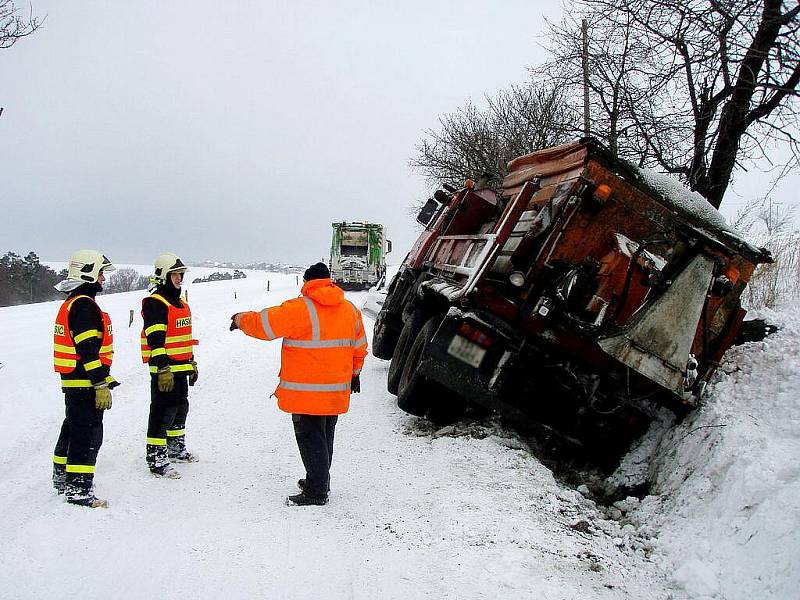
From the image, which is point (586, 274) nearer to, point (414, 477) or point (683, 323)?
point (683, 323)

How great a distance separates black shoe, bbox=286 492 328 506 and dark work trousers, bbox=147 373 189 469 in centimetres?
108

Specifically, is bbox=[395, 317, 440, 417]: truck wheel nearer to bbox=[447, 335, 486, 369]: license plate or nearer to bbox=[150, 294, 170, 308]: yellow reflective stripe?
bbox=[447, 335, 486, 369]: license plate

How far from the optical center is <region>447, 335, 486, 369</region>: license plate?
4570 millimetres

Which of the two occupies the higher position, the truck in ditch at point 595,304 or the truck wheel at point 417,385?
the truck in ditch at point 595,304

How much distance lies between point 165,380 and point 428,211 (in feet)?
17.5

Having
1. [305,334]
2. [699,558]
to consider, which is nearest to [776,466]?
→ [699,558]

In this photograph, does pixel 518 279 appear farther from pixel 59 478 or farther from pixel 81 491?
pixel 59 478

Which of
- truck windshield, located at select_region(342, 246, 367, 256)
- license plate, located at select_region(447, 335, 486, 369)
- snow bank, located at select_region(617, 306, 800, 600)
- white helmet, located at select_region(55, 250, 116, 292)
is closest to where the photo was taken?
snow bank, located at select_region(617, 306, 800, 600)

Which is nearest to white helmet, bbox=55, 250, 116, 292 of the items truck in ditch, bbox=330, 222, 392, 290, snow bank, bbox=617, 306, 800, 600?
snow bank, bbox=617, 306, 800, 600

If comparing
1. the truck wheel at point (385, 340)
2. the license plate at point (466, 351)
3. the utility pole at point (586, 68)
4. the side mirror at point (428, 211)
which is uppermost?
the utility pole at point (586, 68)

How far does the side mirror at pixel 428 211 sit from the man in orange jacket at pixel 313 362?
16.0 feet

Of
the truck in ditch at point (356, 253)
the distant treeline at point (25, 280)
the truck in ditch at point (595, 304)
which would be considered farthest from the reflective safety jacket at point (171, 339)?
the distant treeline at point (25, 280)

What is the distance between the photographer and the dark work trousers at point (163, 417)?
4121 millimetres

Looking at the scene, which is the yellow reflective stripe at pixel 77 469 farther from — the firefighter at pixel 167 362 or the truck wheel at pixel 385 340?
the truck wheel at pixel 385 340
